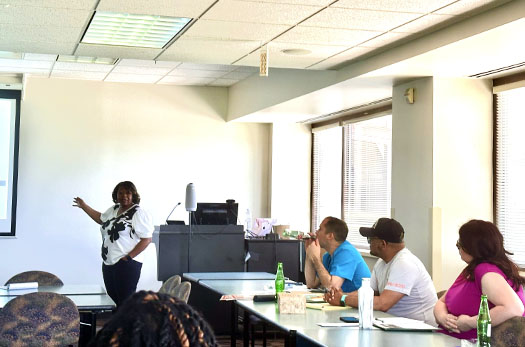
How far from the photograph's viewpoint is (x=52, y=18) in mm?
5152

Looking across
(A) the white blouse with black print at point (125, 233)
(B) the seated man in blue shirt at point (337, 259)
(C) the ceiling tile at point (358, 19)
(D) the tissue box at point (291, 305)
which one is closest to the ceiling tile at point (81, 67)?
(A) the white blouse with black print at point (125, 233)

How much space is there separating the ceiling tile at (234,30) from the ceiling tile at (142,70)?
10.7 ft

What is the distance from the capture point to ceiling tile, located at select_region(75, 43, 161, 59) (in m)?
6.25

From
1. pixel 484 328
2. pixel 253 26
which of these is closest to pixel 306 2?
pixel 253 26

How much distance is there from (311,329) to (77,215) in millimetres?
6562

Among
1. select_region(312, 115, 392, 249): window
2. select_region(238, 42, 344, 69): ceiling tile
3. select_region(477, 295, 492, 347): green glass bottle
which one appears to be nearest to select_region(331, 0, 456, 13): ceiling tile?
select_region(238, 42, 344, 69): ceiling tile

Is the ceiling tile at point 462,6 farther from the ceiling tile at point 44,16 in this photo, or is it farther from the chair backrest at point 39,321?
the chair backrest at point 39,321

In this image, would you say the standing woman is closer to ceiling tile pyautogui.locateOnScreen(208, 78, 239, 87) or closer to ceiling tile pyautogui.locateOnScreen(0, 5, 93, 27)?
ceiling tile pyautogui.locateOnScreen(0, 5, 93, 27)

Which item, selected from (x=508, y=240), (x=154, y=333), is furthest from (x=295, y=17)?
(x=154, y=333)

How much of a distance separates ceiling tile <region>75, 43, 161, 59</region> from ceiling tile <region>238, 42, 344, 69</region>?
831mm

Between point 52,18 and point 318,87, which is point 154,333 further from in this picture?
point 318,87

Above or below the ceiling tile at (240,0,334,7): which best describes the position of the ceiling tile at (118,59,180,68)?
above

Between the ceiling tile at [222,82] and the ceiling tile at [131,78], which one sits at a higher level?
the ceiling tile at [222,82]

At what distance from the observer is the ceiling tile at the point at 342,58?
607 cm
